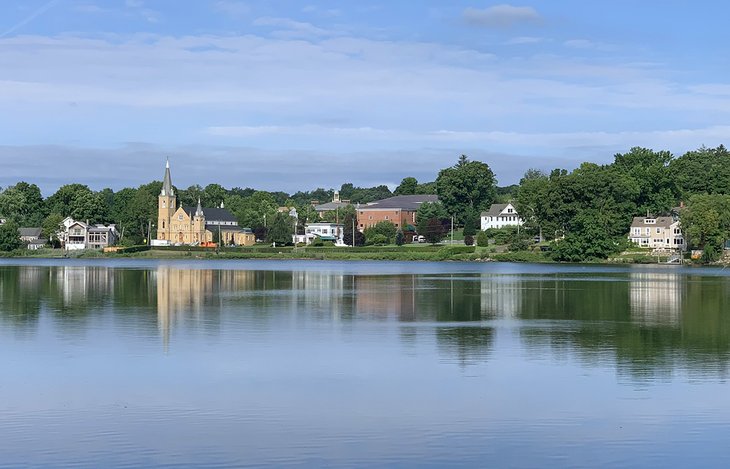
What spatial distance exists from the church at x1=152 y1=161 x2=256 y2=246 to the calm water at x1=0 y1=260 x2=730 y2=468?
9670 centimetres

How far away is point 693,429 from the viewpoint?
49.2ft

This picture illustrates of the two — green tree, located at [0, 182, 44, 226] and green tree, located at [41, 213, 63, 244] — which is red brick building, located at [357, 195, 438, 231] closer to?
green tree, located at [41, 213, 63, 244]

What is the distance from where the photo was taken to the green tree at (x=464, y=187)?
126375 millimetres

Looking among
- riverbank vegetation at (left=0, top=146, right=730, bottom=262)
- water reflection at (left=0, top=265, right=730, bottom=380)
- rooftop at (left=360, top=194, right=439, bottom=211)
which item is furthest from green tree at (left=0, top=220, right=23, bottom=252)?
water reflection at (left=0, top=265, right=730, bottom=380)

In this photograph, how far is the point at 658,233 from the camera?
10444cm

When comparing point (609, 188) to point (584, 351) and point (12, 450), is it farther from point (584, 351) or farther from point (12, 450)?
point (12, 450)

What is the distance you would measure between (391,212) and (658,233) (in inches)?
1790

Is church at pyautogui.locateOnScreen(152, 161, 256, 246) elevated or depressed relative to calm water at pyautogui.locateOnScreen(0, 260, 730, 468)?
elevated

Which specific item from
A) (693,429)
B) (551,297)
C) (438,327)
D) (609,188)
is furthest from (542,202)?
(693,429)

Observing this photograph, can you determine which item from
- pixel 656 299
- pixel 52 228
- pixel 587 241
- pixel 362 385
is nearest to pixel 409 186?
pixel 52 228

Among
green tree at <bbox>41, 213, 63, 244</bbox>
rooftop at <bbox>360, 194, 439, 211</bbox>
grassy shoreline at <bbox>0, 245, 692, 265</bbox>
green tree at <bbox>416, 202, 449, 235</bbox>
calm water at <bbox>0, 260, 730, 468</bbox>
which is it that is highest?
rooftop at <bbox>360, 194, 439, 211</bbox>

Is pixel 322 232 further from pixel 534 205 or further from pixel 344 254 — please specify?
pixel 534 205

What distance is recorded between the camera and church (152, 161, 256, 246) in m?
133

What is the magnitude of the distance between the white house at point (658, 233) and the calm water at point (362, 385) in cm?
6958
